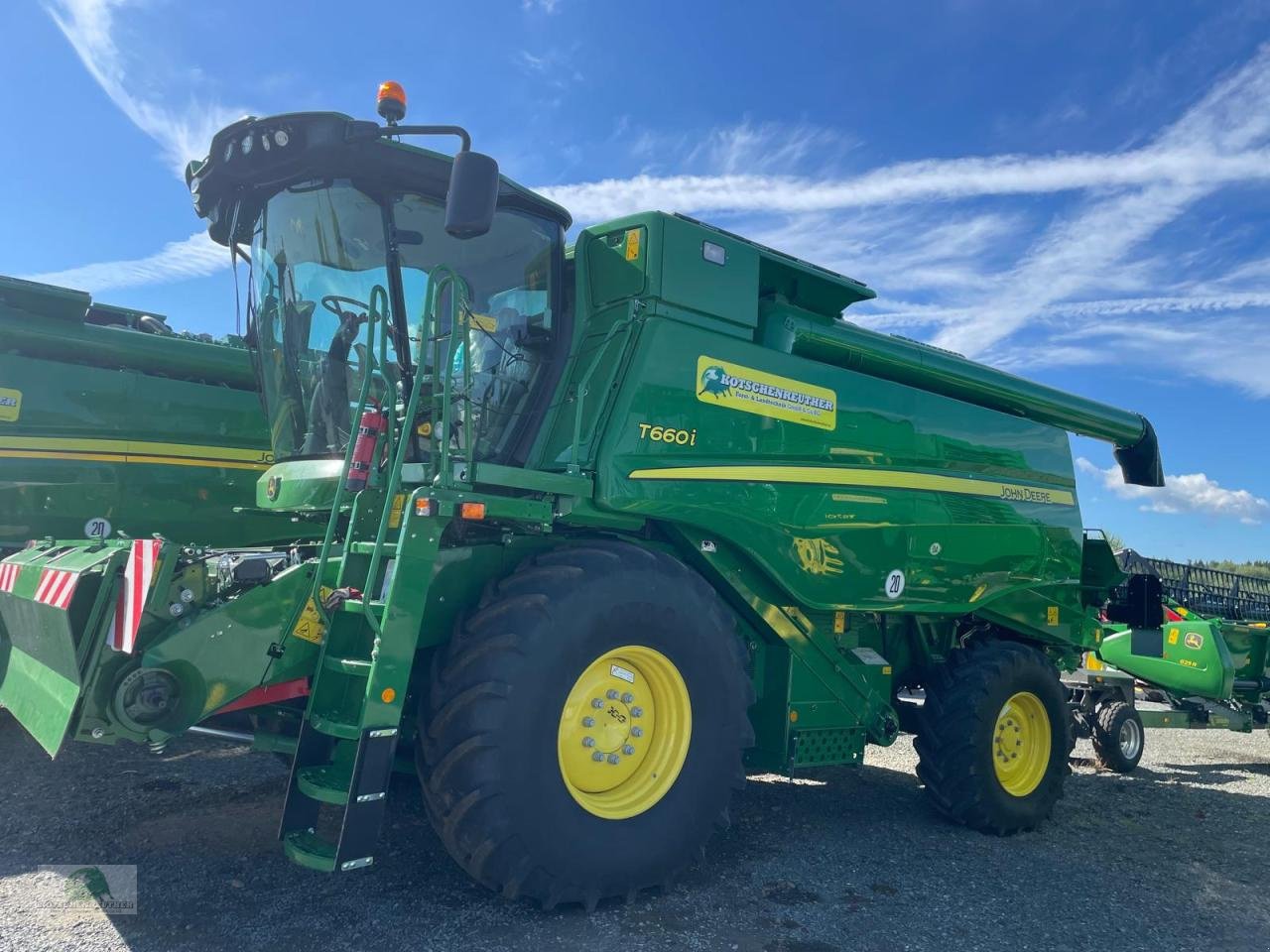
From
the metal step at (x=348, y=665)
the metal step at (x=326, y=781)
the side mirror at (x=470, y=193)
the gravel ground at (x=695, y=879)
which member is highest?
the side mirror at (x=470, y=193)

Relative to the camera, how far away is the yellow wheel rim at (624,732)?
3.81m

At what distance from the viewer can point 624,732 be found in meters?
3.96

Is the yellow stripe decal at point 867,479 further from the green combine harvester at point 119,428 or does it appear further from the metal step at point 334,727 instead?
the green combine harvester at point 119,428

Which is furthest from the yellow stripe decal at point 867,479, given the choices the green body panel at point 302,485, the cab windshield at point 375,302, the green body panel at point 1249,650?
the green body panel at point 1249,650

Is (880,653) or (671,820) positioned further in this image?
(880,653)

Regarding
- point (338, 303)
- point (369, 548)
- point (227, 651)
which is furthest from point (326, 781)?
point (338, 303)

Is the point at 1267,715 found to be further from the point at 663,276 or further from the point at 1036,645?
the point at 663,276

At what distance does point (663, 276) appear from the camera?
4500mm

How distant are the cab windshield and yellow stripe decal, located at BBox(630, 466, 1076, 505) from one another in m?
0.86

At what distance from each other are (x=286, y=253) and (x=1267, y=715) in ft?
32.2

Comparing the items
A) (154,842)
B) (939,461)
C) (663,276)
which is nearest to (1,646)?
(154,842)

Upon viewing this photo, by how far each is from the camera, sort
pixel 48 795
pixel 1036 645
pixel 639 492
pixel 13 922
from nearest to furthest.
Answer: pixel 13 922, pixel 639 492, pixel 48 795, pixel 1036 645

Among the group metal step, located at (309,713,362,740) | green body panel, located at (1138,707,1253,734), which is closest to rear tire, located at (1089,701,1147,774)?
green body panel, located at (1138,707,1253,734)

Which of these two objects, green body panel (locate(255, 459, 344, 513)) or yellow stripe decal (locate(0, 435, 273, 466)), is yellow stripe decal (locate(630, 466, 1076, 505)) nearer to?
green body panel (locate(255, 459, 344, 513))
